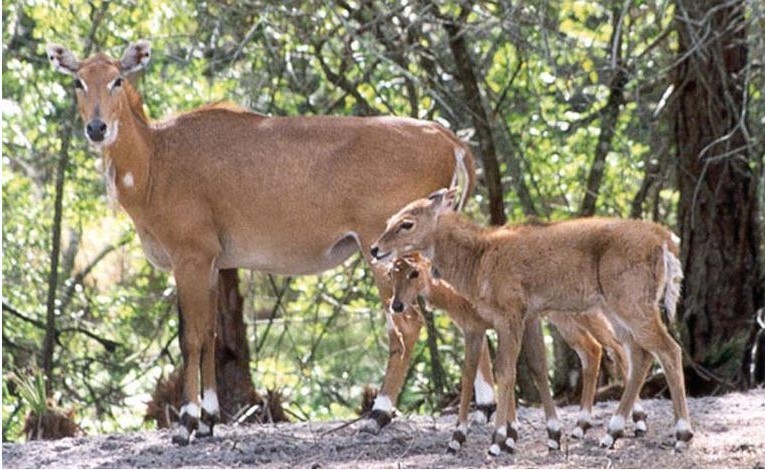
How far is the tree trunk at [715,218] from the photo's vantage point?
1380cm

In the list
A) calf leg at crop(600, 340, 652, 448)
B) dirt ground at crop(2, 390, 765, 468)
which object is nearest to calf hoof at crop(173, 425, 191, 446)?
dirt ground at crop(2, 390, 765, 468)

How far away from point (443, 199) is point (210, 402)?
→ 2.07 m

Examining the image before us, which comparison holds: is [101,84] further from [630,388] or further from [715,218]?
[715,218]

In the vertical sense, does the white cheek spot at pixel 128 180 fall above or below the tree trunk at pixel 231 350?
above

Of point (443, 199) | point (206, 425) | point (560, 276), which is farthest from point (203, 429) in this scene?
point (560, 276)

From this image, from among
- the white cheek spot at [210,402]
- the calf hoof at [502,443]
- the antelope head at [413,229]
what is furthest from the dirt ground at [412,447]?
the antelope head at [413,229]

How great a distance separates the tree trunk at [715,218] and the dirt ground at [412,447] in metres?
2.53

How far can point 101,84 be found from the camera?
11.0m

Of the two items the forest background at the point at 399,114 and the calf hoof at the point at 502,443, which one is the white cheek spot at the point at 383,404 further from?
the forest background at the point at 399,114

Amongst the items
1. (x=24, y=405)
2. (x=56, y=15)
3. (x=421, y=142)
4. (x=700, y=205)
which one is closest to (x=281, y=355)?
(x=24, y=405)

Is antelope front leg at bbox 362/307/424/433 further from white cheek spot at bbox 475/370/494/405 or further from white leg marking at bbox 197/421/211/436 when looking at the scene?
white leg marking at bbox 197/421/211/436

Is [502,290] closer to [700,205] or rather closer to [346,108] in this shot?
[700,205]

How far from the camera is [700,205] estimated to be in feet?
45.8

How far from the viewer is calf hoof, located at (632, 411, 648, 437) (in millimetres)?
9750
